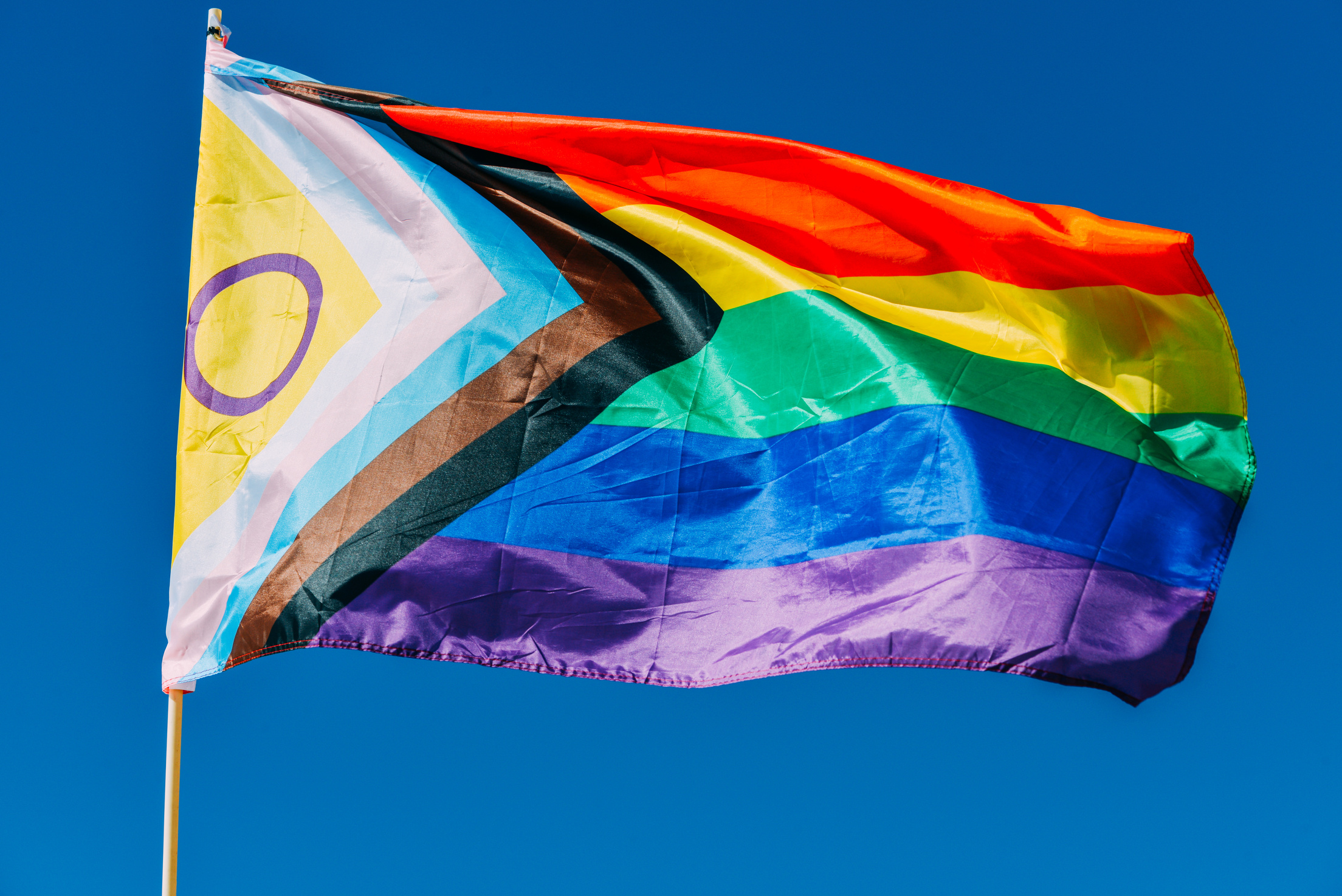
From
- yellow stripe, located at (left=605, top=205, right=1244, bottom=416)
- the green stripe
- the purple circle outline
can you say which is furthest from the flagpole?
yellow stripe, located at (left=605, top=205, right=1244, bottom=416)

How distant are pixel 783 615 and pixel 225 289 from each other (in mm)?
3976

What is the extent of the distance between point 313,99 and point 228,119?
1.84 ft

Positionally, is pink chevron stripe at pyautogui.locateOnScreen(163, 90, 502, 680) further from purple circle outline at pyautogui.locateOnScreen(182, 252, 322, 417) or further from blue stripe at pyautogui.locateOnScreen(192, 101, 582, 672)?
purple circle outline at pyautogui.locateOnScreen(182, 252, 322, 417)

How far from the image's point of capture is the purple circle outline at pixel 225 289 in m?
6.57

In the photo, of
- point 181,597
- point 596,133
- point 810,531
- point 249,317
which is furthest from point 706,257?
point 181,597

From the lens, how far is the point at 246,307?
6.70 metres

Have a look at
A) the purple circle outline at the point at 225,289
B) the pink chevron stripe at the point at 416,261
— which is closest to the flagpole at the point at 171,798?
the pink chevron stripe at the point at 416,261

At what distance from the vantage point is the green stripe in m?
6.70

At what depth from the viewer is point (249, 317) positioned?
6691 millimetres

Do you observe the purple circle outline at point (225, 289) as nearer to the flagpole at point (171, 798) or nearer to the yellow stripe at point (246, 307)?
the yellow stripe at point (246, 307)

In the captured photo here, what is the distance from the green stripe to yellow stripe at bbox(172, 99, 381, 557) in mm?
1844

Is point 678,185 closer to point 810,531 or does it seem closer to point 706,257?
point 706,257

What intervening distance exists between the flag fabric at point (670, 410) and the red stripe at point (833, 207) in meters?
0.02

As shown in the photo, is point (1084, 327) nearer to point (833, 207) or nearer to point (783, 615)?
point (833, 207)
